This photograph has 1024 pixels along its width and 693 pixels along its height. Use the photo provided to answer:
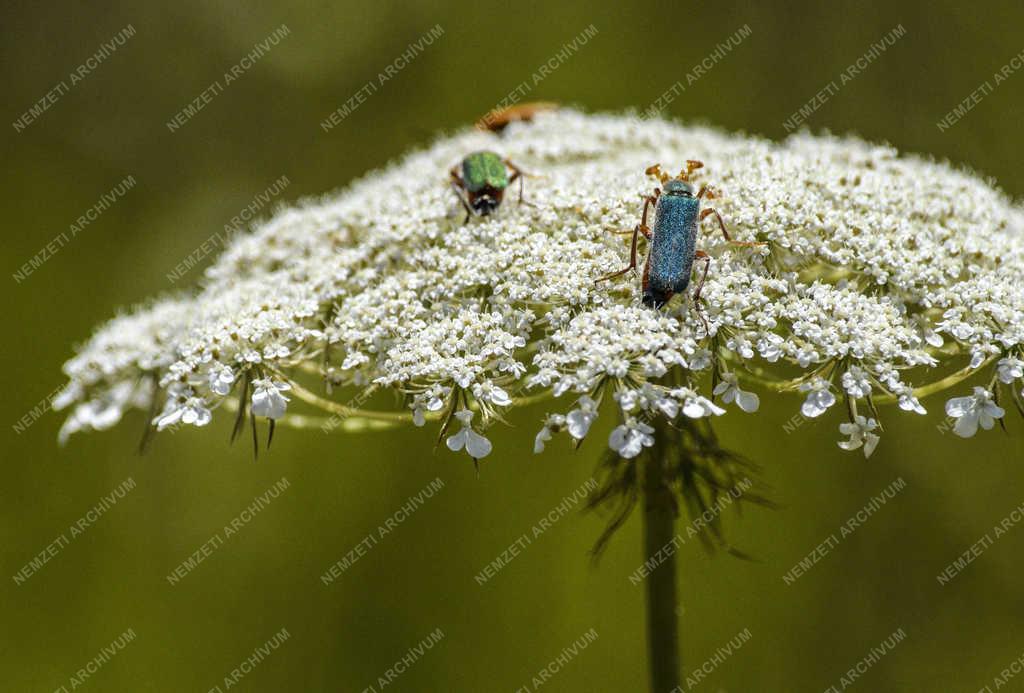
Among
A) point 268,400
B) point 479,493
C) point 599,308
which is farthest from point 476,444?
point 479,493

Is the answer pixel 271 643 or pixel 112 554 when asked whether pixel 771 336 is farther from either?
pixel 112 554

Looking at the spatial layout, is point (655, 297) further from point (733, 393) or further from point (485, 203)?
point (485, 203)

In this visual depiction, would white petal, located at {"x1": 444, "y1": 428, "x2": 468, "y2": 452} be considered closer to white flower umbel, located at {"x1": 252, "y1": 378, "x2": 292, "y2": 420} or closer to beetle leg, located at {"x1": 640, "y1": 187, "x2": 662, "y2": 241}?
white flower umbel, located at {"x1": 252, "y1": 378, "x2": 292, "y2": 420}

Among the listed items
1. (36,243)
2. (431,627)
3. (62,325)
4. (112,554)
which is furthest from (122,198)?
(431,627)

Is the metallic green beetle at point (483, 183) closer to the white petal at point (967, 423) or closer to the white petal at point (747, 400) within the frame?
the white petal at point (747, 400)

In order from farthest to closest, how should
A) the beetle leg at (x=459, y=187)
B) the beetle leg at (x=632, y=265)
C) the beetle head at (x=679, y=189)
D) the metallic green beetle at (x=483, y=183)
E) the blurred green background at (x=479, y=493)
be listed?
the blurred green background at (x=479, y=493)
the beetle leg at (x=459, y=187)
the metallic green beetle at (x=483, y=183)
the beetle head at (x=679, y=189)
the beetle leg at (x=632, y=265)

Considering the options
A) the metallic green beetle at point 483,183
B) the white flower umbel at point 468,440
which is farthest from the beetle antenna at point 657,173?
the white flower umbel at point 468,440

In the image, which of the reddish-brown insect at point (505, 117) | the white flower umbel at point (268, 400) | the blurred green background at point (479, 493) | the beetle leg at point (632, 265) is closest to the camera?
the beetle leg at point (632, 265)
